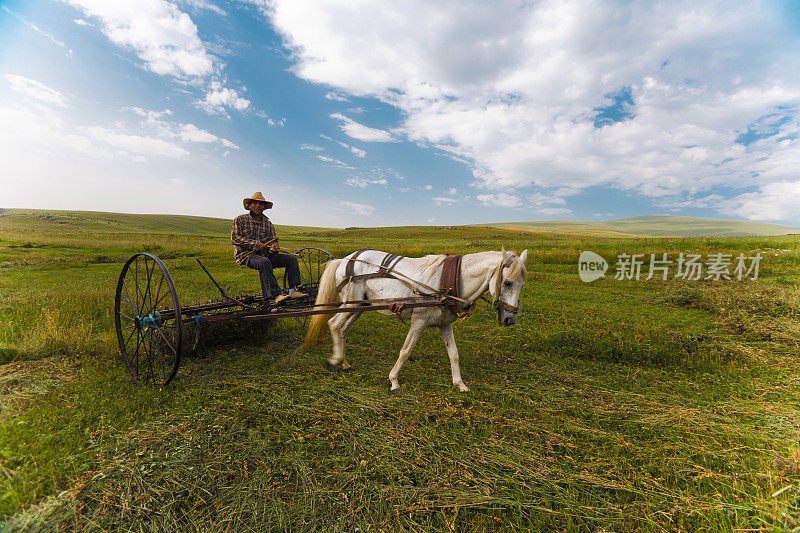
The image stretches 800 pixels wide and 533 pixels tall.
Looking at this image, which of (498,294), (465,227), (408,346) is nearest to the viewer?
(498,294)

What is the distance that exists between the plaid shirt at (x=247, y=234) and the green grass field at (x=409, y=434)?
1749 mm

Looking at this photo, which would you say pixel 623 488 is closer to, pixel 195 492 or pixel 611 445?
pixel 611 445

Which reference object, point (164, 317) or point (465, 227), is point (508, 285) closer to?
point (164, 317)

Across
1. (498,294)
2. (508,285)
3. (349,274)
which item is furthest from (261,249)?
(508,285)

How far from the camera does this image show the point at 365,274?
5.39 metres

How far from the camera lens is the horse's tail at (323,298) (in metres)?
5.66

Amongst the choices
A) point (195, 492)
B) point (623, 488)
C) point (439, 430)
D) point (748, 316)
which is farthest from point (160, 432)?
point (748, 316)

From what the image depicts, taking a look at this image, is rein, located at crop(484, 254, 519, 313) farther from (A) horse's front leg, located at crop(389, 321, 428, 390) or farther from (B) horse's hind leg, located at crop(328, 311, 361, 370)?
(B) horse's hind leg, located at crop(328, 311, 361, 370)

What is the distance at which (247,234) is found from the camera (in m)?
6.03

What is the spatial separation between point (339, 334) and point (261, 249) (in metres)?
2.27

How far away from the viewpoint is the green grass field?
2.46 metres

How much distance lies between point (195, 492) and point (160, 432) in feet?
3.65

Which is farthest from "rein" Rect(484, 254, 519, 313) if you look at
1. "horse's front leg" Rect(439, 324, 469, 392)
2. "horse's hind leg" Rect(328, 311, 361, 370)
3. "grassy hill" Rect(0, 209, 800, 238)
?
"grassy hill" Rect(0, 209, 800, 238)

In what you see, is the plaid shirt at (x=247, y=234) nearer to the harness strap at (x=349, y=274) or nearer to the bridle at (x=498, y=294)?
the harness strap at (x=349, y=274)
